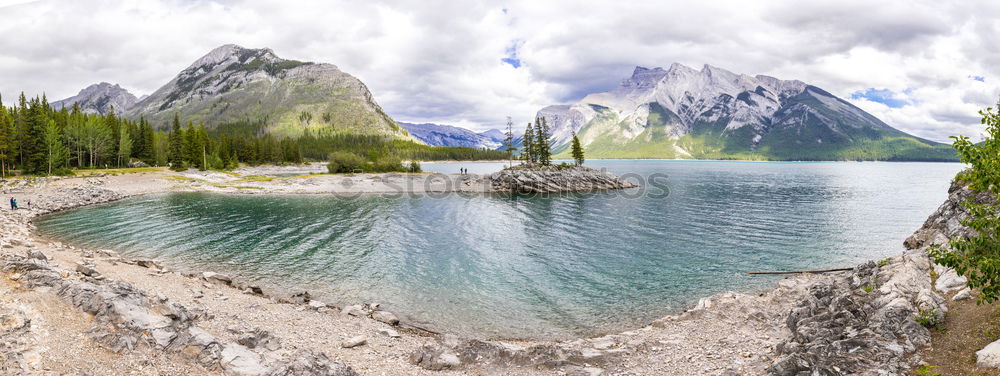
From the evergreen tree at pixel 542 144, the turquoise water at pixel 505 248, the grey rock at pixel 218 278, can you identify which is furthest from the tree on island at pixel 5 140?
the evergreen tree at pixel 542 144

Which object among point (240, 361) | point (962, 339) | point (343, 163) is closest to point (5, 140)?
point (343, 163)

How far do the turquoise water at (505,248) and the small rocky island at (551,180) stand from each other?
30.4 metres

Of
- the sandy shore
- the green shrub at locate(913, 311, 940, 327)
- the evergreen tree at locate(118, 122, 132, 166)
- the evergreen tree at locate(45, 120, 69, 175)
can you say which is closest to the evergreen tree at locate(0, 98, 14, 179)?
the evergreen tree at locate(45, 120, 69, 175)

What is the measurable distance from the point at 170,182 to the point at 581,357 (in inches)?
4438

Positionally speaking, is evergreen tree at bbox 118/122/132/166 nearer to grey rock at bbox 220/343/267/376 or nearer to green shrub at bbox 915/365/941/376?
grey rock at bbox 220/343/267/376

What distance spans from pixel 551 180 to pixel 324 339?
298 ft

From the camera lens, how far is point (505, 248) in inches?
1610

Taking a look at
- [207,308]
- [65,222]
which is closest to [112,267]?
[207,308]

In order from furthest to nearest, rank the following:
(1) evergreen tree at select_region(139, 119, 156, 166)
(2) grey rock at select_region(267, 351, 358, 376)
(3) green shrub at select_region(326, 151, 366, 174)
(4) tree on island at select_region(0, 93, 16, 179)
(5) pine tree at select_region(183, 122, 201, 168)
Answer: (1) evergreen tree at select_region(139, 119, 156, 166) < (3) green shrub at select_region(326, 151, 366, 174) < (5) pine tree at select_region(183, 122, 201, 168) < (4) tree on island at select_region(0, 93, 16, 179) < (2) grey rock at select_region(267, 351, 358, 376)

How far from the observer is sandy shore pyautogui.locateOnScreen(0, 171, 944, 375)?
1312 centimetres

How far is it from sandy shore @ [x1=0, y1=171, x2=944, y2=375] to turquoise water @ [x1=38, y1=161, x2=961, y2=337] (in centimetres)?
282

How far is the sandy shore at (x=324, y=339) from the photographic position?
13125mm

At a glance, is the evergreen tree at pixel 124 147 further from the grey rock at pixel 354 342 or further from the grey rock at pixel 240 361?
the grey rock at pixel 354 342

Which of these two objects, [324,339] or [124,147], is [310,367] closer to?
[324,339]
